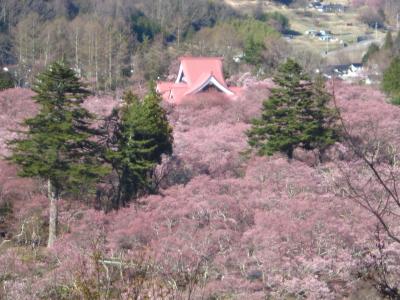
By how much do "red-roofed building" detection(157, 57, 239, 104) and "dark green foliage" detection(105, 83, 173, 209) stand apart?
7748 millimetres

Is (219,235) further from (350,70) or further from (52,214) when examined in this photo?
(350,70)

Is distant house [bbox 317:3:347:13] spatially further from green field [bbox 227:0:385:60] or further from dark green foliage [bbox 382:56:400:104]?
dark green foliage [bbox 382:56:400:104]

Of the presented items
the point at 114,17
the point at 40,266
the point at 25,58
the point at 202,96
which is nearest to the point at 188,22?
the point at 114,17

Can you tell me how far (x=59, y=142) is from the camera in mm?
12242

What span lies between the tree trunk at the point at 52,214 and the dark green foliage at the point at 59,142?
8 cm

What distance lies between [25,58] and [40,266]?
66.5 feet

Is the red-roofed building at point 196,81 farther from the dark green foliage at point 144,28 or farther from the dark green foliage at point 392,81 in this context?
the dark green foliage at point 144,28

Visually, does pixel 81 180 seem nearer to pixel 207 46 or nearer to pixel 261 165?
pixel 261 165

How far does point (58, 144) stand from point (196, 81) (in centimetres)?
1217

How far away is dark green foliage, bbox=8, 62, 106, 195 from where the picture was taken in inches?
481

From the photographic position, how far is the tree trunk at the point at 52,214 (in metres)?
12.0

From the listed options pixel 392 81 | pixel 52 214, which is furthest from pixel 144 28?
pixel 52 214

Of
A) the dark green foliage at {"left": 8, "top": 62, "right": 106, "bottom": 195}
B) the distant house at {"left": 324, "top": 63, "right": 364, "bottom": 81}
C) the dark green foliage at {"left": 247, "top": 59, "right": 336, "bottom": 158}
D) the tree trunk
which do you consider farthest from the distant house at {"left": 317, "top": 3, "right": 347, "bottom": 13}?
the tree trunk

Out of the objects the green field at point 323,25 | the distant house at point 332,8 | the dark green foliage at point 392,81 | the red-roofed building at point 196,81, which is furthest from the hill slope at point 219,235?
the distant house at point 332,8
